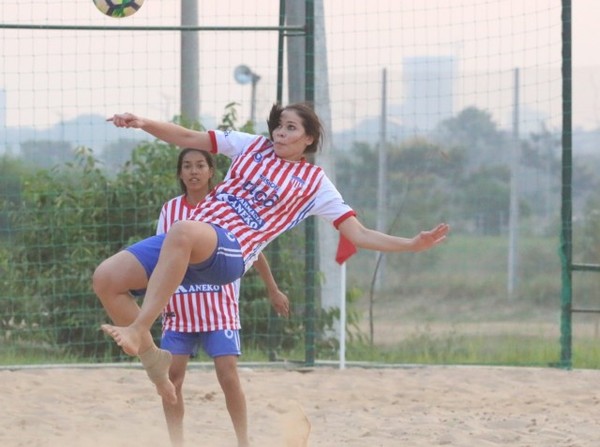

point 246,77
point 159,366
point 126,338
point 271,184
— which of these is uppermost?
point 246,77

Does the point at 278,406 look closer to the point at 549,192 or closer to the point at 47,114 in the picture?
the point at 47,114

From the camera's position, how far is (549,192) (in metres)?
17.9

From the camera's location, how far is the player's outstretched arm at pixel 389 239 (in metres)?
5.45

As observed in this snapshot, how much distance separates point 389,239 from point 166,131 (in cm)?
109

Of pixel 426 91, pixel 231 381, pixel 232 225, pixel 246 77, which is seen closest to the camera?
pixel 232 225

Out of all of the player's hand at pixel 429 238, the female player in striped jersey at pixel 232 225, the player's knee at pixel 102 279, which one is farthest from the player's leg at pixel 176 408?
the player's hand at pixel 429 238

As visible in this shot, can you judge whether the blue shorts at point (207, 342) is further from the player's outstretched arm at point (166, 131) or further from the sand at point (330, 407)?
the player's outstretched arm at point (166, 131)

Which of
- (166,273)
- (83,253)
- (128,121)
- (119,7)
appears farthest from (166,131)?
(83,253)

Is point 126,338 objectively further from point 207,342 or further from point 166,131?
point 207,342

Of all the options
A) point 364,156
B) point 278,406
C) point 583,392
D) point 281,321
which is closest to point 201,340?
point 278,406

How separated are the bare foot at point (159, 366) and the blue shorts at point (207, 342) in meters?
0.79

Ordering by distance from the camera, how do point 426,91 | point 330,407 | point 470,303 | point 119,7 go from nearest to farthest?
1. point 119,7
2. point 330,407
3. point 426,91
4. point 470,303

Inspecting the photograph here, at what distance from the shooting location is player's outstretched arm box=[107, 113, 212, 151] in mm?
5695

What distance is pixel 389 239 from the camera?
566cm
